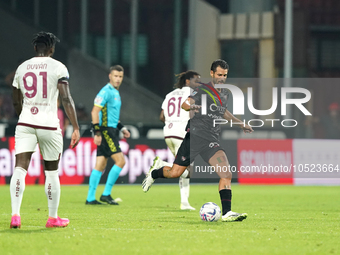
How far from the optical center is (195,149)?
854 centimetres

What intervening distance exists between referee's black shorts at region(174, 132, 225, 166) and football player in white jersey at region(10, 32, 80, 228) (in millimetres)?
1877

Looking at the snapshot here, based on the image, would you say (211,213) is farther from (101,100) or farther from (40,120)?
(101,100)

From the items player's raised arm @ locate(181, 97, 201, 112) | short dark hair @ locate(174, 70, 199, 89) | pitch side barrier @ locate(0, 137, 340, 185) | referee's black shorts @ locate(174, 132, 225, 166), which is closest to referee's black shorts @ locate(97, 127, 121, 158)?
short dark hair @ locate(174, 70, 199, 89)

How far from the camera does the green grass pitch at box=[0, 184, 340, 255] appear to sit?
19.8 feet

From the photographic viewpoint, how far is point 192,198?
13.2 m

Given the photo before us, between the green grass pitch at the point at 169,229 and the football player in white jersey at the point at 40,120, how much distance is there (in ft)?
1.68

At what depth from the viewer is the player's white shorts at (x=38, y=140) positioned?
7.13m

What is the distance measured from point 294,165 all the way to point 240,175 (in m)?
1.48

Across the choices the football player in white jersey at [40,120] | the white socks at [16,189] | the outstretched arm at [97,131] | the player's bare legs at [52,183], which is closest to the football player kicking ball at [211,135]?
the football player in white jersey at [40,120]

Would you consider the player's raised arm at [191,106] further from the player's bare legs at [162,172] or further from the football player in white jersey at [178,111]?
the football player in white jersey at [178,111]

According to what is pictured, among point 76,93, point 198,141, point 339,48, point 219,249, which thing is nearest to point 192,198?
point 198,141

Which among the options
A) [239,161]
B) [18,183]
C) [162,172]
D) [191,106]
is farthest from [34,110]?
[239,161]

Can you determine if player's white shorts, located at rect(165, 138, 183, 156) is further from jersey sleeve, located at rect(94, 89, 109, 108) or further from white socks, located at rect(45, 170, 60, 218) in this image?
white socks, located at rect(45, 170, 60, 218)

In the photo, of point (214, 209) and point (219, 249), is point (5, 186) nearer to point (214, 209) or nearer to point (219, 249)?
point (214, 209)
